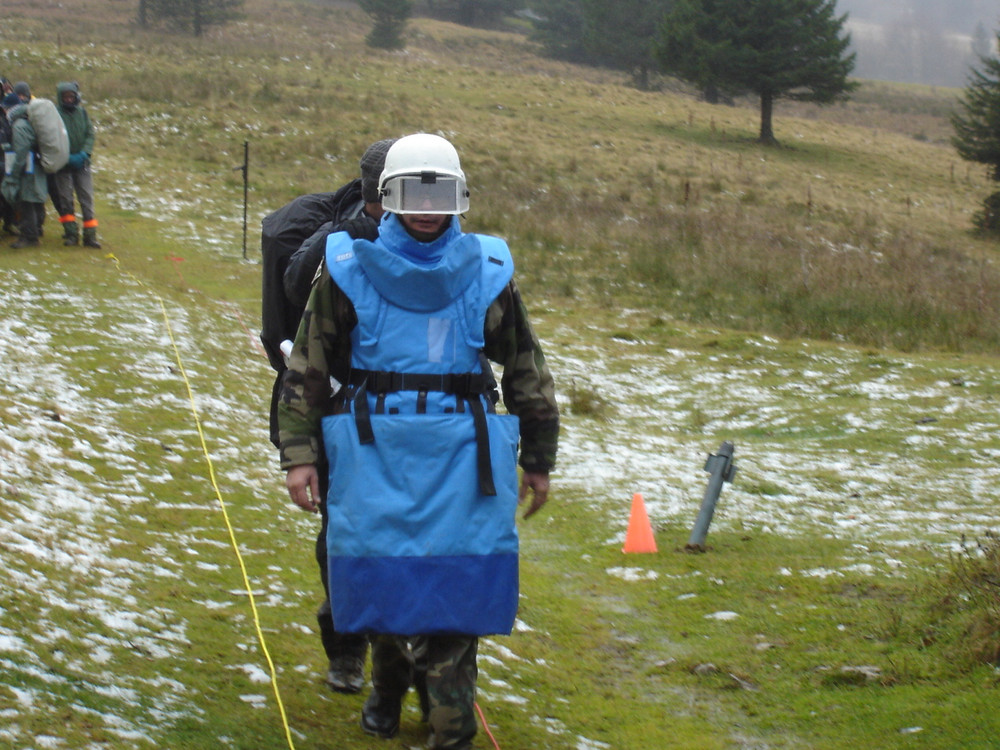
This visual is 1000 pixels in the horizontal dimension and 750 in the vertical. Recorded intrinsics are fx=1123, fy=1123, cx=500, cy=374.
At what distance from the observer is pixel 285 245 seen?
4.35 metres

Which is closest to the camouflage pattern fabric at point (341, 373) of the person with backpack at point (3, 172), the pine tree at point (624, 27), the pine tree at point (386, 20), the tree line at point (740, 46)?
the person with backpack at point (3, 172)

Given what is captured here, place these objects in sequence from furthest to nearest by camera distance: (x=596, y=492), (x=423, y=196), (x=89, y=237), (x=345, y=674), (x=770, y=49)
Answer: (x=770, y=49) < (x=89, y=237) < (x=596, y=492) < (x=345, y=674) < (x=423, y=196)

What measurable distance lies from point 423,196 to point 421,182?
0.15 ft

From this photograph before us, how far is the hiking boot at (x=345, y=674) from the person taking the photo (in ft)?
14.2

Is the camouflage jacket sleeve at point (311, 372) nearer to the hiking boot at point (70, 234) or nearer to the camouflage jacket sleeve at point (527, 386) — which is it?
the camouflage jacket sleeve at point (527, 386)

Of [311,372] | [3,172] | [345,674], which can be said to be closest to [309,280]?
[311,372]

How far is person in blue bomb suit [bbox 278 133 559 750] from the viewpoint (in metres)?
3.46

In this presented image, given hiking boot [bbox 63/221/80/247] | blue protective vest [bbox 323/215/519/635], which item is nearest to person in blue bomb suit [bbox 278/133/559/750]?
blue protective vest [bbox 323/215/519/635]

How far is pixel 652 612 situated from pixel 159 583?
255 cm

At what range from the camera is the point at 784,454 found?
9383 mm

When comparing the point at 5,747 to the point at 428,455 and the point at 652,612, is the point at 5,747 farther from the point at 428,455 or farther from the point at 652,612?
the point at 652,612

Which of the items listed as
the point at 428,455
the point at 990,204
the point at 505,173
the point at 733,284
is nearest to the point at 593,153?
the point at 505,173

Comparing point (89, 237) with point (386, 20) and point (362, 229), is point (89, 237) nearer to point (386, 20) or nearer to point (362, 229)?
point (362, 229)

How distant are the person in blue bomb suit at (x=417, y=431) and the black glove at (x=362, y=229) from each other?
86 millimetres
